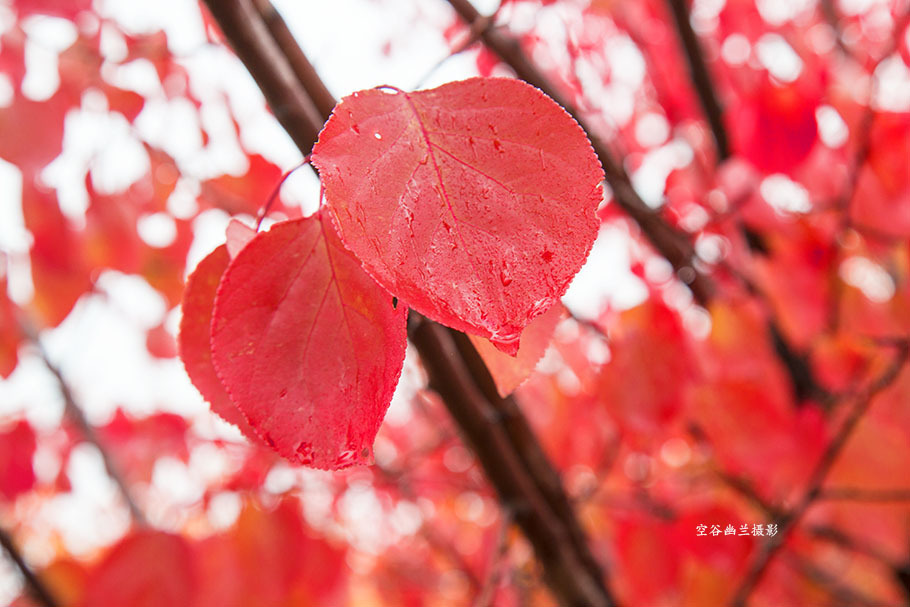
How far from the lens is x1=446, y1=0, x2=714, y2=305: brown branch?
858 millimetres

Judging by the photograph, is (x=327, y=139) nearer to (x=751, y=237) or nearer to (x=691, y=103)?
(x=751, y=237)

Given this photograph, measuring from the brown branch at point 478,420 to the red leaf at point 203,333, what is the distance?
160mm

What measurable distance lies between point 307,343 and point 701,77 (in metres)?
1.31

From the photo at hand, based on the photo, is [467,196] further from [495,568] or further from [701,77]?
[701,77]

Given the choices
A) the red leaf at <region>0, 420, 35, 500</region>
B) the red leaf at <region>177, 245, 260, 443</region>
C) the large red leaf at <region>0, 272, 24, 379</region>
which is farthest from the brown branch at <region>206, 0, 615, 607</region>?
the red leaf at <region>0, 420, 35, 500</region>

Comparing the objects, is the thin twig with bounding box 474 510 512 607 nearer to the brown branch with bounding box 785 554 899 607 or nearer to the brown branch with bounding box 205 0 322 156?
the brown branch with bounding box 205 0 322 156

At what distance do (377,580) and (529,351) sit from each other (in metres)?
2.78

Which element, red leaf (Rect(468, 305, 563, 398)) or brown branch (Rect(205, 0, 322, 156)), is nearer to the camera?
red leaf (Rect(468, 305, 563, 398))

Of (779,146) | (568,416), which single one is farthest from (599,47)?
(568,416)

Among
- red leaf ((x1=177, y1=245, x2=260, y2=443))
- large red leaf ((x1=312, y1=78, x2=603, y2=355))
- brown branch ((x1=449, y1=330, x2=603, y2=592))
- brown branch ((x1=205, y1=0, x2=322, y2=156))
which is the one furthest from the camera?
brown branch ((x1=449, y1=330, x2=603, y2=592))

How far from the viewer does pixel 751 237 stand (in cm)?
141

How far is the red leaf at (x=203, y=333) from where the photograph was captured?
1.24 ft

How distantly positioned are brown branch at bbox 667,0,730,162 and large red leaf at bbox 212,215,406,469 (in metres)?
1.23

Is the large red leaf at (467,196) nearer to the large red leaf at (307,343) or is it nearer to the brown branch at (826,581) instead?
the large red leaf at (307,343)
